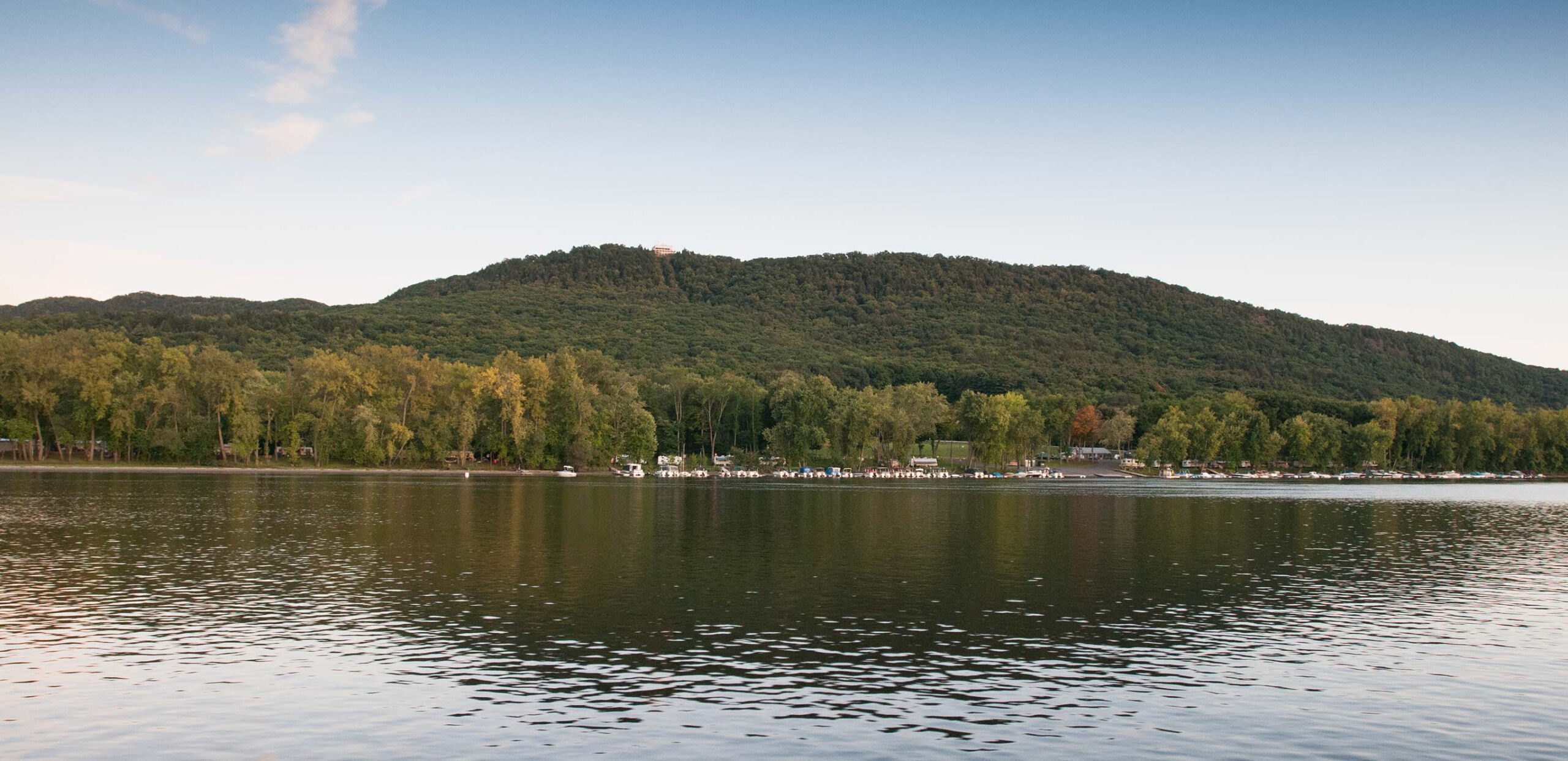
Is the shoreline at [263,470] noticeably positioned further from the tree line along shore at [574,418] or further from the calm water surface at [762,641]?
the calm water surface at [762,641]

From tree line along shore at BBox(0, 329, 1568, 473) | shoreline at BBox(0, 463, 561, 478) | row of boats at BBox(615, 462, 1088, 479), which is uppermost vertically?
tree line along shore at BBox(0, 329, 1568, 473)

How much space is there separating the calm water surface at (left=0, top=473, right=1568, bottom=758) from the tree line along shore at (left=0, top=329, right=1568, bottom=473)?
70206mm

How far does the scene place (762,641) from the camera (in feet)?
92.2

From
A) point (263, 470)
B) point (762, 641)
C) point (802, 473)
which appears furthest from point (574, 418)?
point (762, 641)

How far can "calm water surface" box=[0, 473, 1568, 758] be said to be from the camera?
1997cm

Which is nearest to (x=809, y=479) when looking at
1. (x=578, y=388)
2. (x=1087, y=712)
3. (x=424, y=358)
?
(x=578, y=388)

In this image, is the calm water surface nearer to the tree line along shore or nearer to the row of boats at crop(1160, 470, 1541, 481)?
the tree line along shore

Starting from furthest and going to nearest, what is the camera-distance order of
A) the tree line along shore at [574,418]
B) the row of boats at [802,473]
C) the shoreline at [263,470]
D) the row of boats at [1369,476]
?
1. the row of boats at [1369,476]
2. the row of boats at [802,473]
3. the tree line along shore at [574,418]
4. the shoreline at [263,470]

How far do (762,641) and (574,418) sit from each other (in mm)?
114379

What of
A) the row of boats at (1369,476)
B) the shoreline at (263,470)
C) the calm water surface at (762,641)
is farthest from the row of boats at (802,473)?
the calm water surface at (762,641)

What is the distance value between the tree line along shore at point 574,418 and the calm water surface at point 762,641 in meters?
70.2

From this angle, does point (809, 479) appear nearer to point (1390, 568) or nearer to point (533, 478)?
point (533, 478)

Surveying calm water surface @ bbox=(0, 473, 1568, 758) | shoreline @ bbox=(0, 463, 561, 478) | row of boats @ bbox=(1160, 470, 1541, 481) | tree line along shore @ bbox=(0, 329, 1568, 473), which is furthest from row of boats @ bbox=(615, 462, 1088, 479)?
calm water surface @ bbox=(0, 473, 1568, 758)

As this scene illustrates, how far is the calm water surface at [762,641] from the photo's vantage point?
65.5 feet
